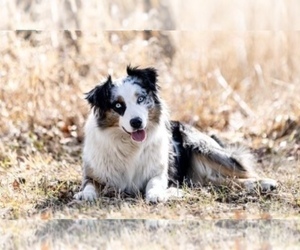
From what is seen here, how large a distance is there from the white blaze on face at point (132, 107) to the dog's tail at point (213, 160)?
0.40 m

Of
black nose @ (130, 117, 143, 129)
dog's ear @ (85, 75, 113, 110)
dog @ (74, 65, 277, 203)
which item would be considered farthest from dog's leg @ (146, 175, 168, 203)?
dog's ear @ (85, 75, 113, 110)

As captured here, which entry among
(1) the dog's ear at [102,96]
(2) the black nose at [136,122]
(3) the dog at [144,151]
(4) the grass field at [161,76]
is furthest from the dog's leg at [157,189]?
(1) the dog's ear at [102,96]

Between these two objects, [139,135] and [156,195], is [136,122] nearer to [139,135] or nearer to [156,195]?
[139,135]

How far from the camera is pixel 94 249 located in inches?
129

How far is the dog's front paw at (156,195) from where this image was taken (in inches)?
150

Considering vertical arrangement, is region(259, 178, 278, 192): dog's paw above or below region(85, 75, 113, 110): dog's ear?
below

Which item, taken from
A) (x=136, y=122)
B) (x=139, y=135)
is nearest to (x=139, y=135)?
(x=139, y=135)

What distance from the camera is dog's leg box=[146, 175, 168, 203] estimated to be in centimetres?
382

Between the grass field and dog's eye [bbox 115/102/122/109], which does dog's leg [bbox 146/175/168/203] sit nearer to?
the grass field

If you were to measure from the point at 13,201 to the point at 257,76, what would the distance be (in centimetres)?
202

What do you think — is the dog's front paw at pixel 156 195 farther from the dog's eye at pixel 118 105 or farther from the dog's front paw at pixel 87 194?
the dog's eye at pixel 118 105

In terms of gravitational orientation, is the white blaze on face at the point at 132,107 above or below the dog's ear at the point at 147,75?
below

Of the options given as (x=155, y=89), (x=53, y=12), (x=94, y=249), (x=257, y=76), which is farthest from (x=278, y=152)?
(x=94, y=249)

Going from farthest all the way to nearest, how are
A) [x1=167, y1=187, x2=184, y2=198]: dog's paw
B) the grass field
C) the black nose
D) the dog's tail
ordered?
the grass field < the dog's tail < [x1=167, y1=187, x2=184, y2=198]: dog's paw < the black nose
